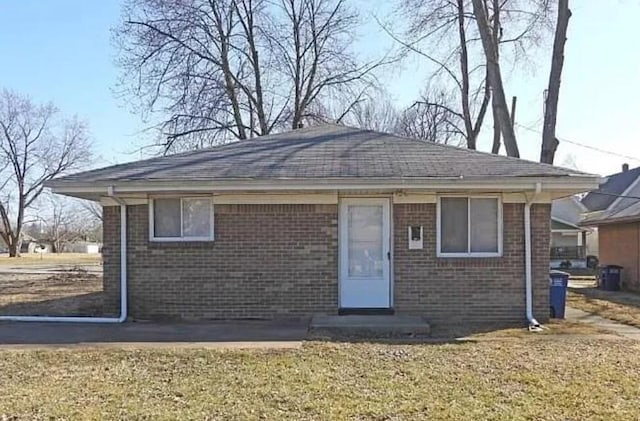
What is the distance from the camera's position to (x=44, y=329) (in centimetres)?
1102

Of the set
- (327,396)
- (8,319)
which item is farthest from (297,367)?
(8,319)

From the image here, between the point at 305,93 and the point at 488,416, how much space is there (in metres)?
26.7

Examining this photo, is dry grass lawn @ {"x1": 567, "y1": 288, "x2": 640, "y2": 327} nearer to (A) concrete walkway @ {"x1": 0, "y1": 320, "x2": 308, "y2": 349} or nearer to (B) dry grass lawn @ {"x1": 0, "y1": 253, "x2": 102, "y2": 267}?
(A) concrete walkway @ {"x1": 0, "y1": 320, "x2": 308, "y2": 349}

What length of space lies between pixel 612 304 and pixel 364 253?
25.1ft

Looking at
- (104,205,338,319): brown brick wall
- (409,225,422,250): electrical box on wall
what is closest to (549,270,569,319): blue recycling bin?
(409,225,422,250): electrical box on wall

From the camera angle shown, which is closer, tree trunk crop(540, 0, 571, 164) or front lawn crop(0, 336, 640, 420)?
front lawn crop(0, 336, 640, 420)

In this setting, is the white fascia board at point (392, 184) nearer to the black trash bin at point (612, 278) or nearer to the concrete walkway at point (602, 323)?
the concrete walkway at point (602, 323)

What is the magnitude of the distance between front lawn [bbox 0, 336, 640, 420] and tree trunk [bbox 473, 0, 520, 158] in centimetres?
1250

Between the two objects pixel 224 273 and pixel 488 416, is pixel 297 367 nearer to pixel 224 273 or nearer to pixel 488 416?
pixel 488 416

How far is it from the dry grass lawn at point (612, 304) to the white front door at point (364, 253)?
15.8ft

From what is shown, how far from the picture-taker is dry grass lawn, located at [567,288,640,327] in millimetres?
13330

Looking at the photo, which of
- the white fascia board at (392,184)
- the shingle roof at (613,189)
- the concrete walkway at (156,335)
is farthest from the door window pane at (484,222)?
the shingle roof at (613,189)

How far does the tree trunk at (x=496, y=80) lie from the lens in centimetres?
2111

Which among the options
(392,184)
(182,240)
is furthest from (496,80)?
(182,240)
